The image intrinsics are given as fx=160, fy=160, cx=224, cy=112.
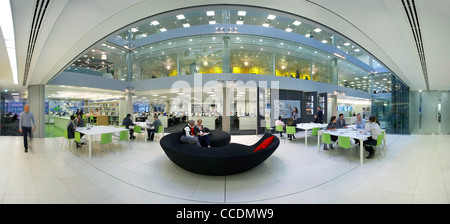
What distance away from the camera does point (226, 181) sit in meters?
3.17

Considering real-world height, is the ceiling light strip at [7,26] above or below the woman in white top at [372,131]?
above

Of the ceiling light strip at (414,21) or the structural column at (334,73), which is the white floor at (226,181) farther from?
the structural column at (334,73)

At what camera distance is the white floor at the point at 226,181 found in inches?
102

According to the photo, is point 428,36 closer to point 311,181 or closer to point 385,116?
point 311,181

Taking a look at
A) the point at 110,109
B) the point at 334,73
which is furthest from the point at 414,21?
the point at 110,109

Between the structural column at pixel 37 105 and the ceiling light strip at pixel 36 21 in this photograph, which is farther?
the structural column at pixel 37 105

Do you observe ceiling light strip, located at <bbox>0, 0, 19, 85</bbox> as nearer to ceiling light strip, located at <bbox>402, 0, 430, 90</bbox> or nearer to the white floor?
the white floor

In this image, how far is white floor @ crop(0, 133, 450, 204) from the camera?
2.58 m

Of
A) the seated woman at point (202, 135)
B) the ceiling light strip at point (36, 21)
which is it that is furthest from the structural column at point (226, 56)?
the ceiling light strip at point (36, 21)
